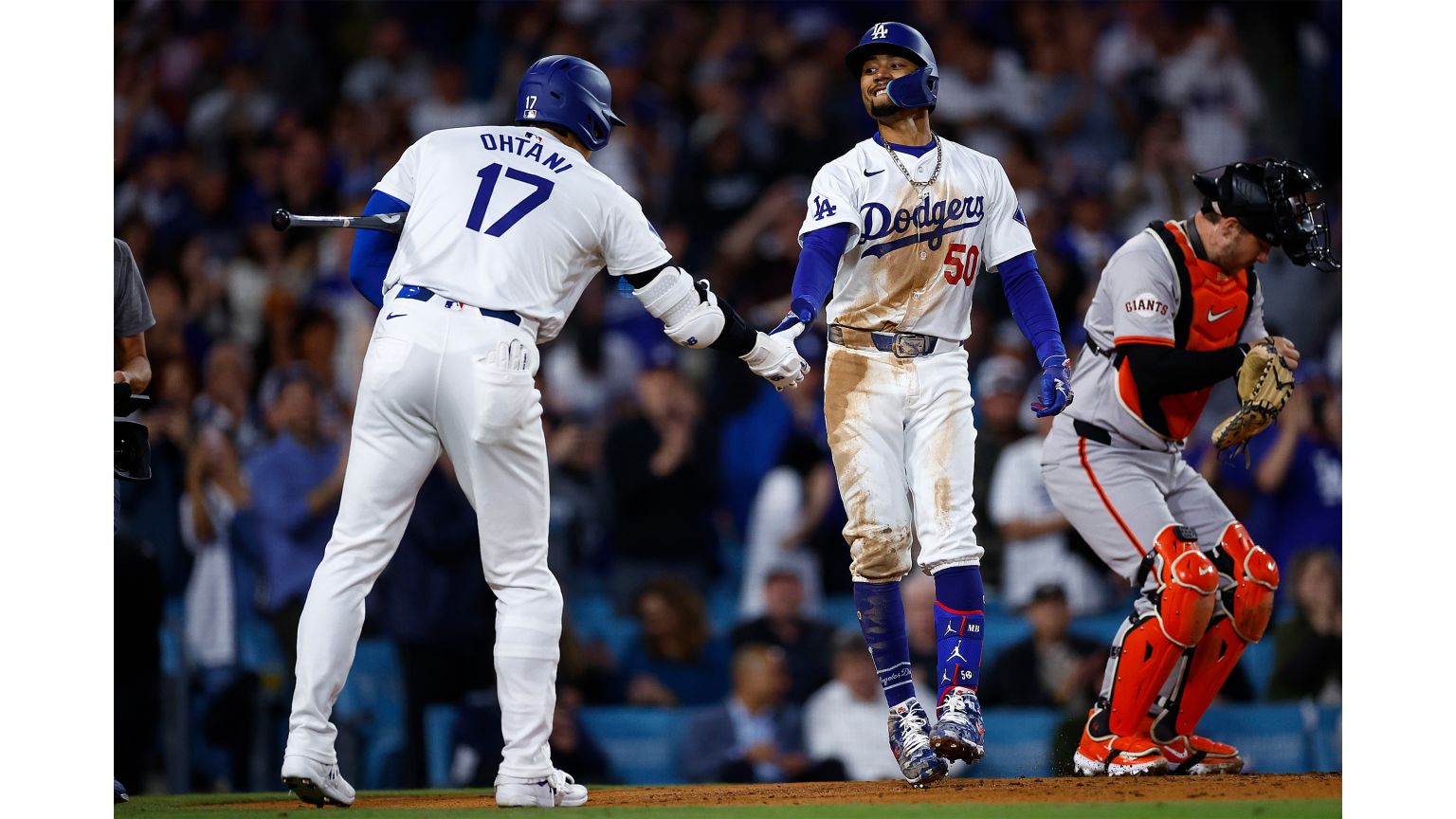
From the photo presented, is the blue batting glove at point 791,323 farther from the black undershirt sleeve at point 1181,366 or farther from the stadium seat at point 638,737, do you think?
the stadium seat at point 638,737

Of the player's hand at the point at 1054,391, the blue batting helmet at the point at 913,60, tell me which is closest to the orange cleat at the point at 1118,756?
the player's hand at the point at 1054,391

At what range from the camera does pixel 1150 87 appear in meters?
9.05

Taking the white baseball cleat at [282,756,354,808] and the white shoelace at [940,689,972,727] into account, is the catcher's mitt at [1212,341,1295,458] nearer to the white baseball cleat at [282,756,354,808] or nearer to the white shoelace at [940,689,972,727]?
the white shoelace at [940,689,972,727]

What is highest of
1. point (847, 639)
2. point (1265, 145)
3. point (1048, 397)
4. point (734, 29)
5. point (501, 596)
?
point (734, 29)

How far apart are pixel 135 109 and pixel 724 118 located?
3.37m

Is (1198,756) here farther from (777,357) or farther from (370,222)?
(370,222)

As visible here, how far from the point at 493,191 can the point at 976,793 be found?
7.29ft

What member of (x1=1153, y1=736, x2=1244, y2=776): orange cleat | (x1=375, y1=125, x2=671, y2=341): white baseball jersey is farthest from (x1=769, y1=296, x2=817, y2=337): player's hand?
(x1=1153, y1=736, x2=1244, y2=776): orange cleat

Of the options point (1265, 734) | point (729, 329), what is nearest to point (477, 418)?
point (729, 329)

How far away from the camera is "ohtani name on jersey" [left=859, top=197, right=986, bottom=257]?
4.90 metres

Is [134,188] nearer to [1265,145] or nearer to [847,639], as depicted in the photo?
[847,639]

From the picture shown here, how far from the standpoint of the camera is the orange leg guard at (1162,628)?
4.92m

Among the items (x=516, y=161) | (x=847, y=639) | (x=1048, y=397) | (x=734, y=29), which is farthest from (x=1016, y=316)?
(x=734, y=29)

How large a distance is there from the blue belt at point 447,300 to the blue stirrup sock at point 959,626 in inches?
59.4
